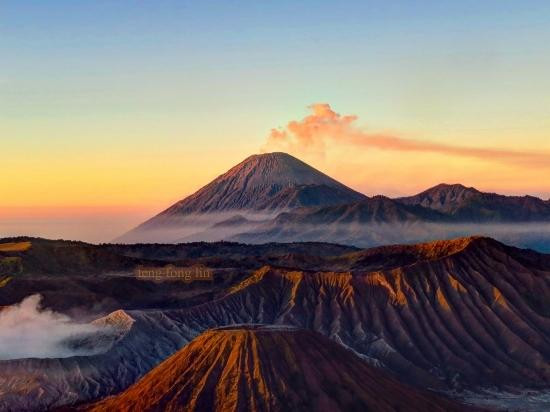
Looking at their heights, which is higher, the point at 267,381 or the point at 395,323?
the point at 267,381

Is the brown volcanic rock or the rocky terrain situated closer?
the brown volcanic rock

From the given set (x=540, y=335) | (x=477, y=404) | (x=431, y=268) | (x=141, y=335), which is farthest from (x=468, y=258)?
(x=141, y=335)

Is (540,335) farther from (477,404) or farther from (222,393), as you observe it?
(222,393)

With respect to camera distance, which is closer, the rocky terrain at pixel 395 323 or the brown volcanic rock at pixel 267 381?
the brown volcanic rock at pixel 267 381

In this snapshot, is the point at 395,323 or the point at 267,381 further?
the point at 395,323
